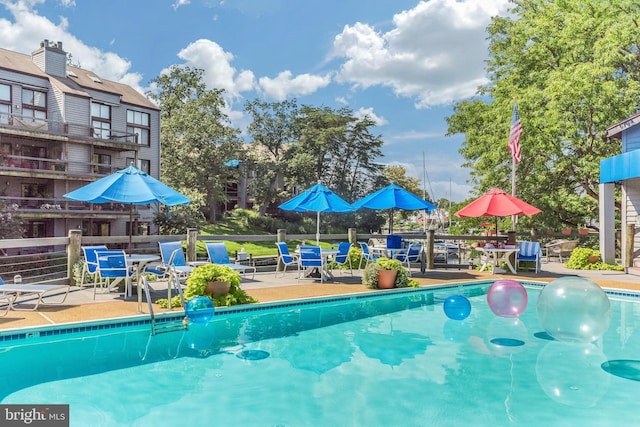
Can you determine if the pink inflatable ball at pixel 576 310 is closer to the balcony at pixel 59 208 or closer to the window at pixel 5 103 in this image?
the balcony at pixel 59 208

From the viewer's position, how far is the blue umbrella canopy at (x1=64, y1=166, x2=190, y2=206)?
8.90 m

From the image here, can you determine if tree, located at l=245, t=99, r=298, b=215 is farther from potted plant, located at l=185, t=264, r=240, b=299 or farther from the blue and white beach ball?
the blue and white beach ball

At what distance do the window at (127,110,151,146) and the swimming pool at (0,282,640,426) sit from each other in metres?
26.9

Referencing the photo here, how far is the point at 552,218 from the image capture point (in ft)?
71.0

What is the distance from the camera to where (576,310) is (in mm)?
5688

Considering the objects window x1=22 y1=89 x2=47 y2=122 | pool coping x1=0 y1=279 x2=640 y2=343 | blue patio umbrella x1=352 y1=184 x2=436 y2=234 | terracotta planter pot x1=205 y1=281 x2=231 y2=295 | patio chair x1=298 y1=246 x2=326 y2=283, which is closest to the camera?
pool coping x1=0 y1=279 x2=640 y2=343

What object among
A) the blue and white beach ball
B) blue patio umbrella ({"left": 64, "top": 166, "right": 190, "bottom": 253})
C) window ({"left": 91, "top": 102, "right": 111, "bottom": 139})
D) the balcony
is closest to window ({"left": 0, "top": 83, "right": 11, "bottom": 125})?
the balcony

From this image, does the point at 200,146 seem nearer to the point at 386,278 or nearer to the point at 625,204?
the point at 625,204

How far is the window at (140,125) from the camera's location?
31.8 meters

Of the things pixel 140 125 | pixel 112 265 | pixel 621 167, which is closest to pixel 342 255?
pixel 112 265

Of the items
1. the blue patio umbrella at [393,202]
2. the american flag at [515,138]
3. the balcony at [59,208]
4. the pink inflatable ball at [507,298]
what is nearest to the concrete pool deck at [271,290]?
the blue patio umbrella at [393,202]

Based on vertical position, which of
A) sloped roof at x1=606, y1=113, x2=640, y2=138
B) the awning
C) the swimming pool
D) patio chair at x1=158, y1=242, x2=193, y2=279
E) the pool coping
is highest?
sloped roof at x1=606, y1=113, x2=640, y2=138

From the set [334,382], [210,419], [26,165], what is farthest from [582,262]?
[26,165]

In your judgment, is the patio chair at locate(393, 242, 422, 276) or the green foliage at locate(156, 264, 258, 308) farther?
the patio chair at locate(393, 242, 422, 276)
